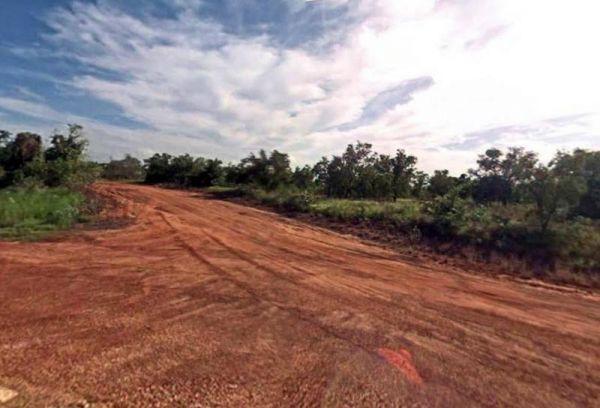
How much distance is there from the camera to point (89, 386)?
3656mm

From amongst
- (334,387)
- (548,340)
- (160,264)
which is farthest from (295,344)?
(160,264)

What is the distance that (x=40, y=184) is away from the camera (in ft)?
72.3

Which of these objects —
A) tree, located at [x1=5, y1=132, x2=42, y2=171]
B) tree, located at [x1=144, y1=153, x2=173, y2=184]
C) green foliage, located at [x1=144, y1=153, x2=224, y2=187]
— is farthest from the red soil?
tree, located at [x1=144, y1=153, x2=173, y2=184]

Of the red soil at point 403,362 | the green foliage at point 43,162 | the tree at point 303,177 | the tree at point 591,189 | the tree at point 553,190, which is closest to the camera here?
the red soil at point 403,362

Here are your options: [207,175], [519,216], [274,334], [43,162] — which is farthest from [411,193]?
[274,334]

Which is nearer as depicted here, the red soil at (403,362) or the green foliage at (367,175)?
the red soil at (403,362)

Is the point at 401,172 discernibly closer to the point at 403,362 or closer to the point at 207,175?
the point at 207,175

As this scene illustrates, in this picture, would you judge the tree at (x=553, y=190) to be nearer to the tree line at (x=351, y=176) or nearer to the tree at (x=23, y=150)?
the tree line at (x=351, y=176)

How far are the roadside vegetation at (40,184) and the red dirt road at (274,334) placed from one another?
2.89 metres

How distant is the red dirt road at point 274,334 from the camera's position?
3.83 m

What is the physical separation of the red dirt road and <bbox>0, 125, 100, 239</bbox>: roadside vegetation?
2886 mm

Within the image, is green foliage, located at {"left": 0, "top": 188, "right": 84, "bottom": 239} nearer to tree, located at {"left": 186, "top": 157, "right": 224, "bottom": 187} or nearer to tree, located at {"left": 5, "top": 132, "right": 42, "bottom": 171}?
tree, located at {"left": 5, "top": 132, "right": 42, "bottom": 171}

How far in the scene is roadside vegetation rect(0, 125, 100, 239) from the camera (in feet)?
40.3

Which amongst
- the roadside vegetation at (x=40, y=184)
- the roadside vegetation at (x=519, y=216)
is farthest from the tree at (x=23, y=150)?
the roadside vegetation at (x=519, y=216)
